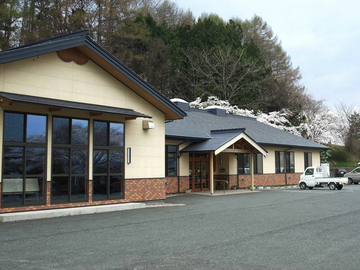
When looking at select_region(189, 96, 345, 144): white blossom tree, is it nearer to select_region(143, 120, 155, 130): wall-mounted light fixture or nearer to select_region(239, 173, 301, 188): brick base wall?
select_region(239, 173, 301, 188): brick base wall

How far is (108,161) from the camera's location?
44.4 feet

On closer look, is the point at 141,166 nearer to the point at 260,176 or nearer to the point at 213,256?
the point at 213,256

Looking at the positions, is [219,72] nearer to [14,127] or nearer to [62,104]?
[62,104]

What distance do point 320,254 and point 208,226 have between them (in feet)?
11.8

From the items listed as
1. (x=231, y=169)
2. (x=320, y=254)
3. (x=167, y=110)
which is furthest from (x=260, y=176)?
(x=320, y=254)

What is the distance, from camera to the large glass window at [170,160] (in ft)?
64.6

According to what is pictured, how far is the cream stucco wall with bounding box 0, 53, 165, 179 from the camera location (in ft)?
37.0

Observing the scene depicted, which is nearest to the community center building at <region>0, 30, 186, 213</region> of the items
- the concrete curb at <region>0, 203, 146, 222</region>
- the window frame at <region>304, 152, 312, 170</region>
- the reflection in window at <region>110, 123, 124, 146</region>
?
the reflection in window at <region>110, 123, 124, 146</region>

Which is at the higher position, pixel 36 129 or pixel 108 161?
pixel 36 129

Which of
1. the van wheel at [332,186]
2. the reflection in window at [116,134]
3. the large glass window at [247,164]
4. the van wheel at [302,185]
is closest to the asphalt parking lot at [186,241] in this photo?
the reflection in window at [116,134]

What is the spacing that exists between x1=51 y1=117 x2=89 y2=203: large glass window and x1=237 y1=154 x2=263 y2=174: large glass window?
13.2 meters

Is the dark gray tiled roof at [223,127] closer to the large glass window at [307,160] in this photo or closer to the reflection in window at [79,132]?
the large glass window at [307,160]

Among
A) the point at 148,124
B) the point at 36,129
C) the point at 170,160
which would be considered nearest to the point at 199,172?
the point at 170,160

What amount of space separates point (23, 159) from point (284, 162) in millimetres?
20584
